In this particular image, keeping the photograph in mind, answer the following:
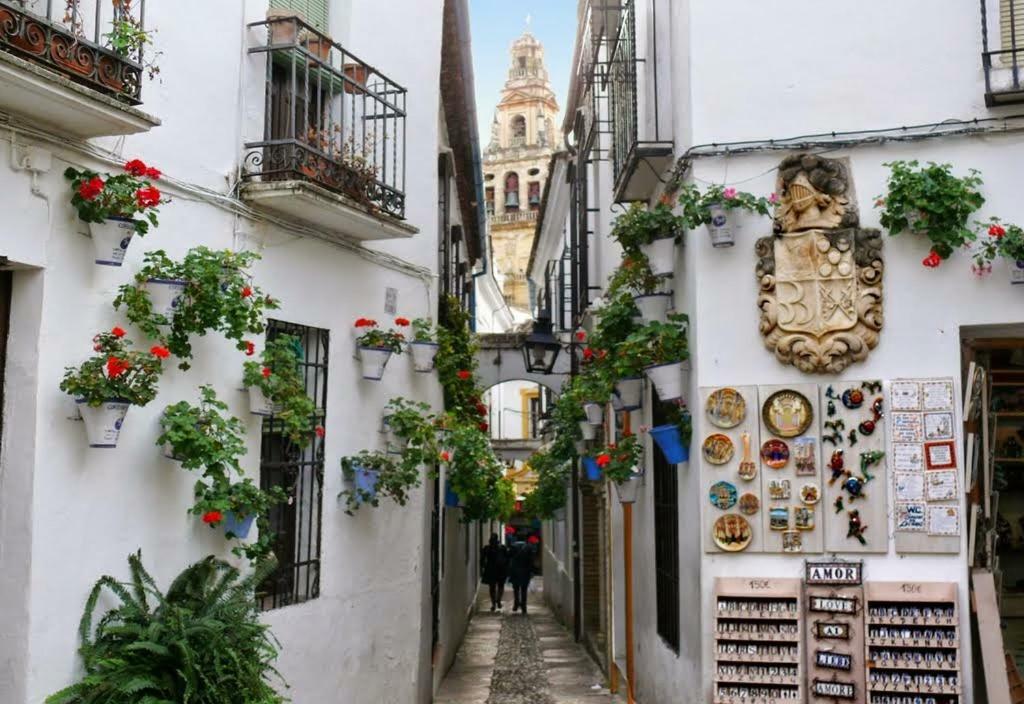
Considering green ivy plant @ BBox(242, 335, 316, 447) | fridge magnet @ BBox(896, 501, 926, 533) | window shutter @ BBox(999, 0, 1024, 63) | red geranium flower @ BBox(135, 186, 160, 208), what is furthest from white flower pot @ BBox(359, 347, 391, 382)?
window shutter @ BBox(999, 0, 1024, 63)

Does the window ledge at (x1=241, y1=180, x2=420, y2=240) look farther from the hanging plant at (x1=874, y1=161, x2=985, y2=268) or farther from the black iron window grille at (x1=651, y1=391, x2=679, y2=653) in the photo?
the hanging plant at (x1=874, y1=161, x2=985, y2=268)

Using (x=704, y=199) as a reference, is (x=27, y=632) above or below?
below

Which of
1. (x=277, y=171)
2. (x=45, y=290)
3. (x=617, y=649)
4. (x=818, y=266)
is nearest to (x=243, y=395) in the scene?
(x=277, y=171)

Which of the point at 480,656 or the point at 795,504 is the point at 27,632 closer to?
the point at 795,504

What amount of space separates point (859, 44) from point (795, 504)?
10.4 feet

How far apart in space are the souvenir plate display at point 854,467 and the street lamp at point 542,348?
4487 millimetres

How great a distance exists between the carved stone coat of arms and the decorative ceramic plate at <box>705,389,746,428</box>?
40 centimetres

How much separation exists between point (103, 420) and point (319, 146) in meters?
2.89

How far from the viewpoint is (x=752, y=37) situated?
7.64 meters

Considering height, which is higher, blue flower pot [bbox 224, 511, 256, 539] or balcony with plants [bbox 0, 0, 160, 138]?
balcony with plants [bbox 0, 0, 160, 138]

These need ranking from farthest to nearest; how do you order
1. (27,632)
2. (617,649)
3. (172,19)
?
(617,649) < (172,19) < (27,632)

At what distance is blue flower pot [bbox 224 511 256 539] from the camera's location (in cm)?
665

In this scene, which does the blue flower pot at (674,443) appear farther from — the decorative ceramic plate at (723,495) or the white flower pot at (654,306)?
the white flower pot at (654,306)

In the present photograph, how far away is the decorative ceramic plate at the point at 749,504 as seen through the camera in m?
7.29
